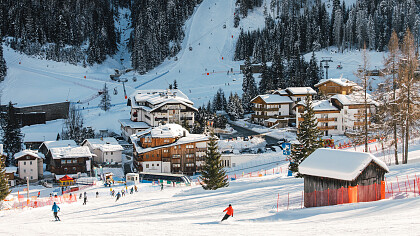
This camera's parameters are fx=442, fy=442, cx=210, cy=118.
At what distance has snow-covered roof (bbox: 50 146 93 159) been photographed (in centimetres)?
5079

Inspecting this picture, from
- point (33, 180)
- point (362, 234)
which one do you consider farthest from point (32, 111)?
point (362, 234)

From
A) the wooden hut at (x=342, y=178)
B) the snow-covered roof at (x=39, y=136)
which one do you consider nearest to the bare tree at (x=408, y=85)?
the wooden hut at (x=342, y=178)

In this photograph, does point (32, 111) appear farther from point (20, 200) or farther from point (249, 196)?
point (249, 196)

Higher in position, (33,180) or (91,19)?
(91,19)

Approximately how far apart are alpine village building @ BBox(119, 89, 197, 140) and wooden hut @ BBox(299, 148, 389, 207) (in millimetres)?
42052

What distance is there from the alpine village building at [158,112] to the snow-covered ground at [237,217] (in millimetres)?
35947

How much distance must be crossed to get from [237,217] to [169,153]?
102 feet

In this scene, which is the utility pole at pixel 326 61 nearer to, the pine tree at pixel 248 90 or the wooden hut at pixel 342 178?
the pine tree at pixel 248 90

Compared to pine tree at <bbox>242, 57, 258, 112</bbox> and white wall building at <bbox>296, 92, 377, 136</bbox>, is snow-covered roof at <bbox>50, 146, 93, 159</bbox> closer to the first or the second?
white wall building at <bbox>296, 92, 377, 136</bbox>

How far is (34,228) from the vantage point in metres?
19.1

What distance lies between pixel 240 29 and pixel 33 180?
87.4m

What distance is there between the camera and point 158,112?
6600 cm

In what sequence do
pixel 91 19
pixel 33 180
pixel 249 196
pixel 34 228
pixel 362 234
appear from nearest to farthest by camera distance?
pixel 362 234 → pixel 34 228 → pixel 249 196 → pixel 33 180 → pixel 91 19

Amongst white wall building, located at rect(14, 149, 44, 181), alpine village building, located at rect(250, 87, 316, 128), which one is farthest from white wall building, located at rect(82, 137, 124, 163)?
alpine village building, located at rect(250, 87, 316, 128)
